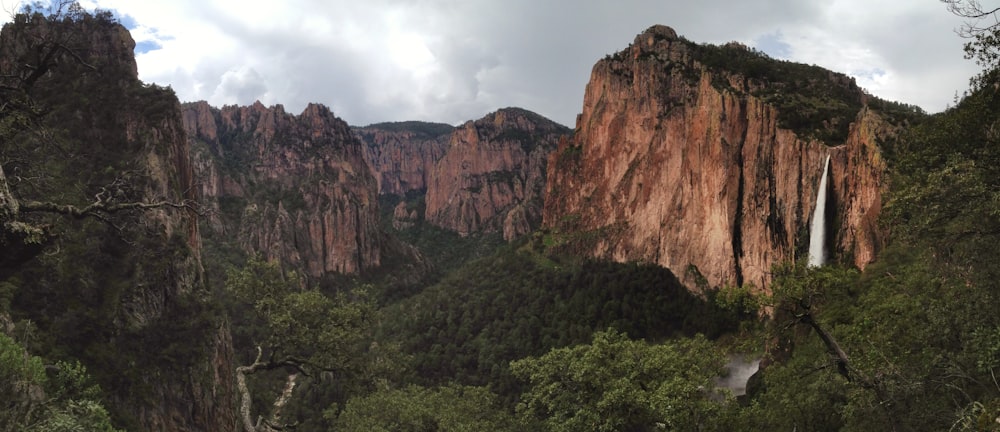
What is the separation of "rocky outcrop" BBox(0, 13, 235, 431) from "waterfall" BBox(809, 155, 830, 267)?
55801mm

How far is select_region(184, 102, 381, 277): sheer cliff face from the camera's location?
493 ft

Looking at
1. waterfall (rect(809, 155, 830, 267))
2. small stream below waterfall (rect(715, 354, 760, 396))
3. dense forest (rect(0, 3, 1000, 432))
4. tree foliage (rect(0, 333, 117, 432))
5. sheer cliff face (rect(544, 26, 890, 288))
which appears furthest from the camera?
waterfall (rect(809, 155, 830, 267))

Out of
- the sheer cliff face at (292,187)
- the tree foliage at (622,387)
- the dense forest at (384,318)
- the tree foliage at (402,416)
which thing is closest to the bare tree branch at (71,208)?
the dense forest at (384,318)

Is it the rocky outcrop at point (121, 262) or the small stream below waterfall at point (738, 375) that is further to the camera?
the small stream below waterfall at point (738, 375)

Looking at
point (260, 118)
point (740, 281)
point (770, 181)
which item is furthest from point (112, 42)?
point (260, 118)

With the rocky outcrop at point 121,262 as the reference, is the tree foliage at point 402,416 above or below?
below

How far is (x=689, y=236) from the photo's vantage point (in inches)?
3120

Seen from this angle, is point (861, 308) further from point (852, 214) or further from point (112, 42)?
point (112, 42)

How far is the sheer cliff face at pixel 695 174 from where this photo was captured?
2016 inches

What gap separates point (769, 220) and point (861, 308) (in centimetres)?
3753

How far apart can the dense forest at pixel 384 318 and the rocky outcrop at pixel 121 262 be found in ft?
0.54

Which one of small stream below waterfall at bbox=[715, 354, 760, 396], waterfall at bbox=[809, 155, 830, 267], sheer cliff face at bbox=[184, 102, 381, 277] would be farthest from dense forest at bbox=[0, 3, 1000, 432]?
sheer cliff face at bbox=[184, 102, 381, 277]

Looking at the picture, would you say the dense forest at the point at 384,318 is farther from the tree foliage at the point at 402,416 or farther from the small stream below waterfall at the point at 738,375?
the small stream below waterfall at the point at 738,375

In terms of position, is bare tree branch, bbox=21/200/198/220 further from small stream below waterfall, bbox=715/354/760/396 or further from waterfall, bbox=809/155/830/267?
waterfall, bbox=809/155/830/267
